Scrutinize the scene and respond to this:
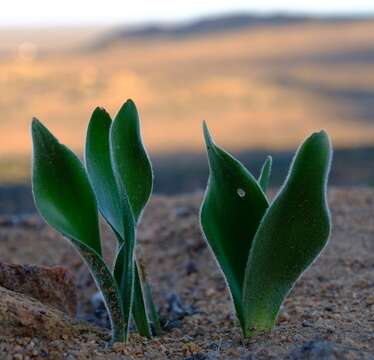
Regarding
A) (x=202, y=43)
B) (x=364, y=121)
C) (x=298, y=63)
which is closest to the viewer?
(x=364, y=121)

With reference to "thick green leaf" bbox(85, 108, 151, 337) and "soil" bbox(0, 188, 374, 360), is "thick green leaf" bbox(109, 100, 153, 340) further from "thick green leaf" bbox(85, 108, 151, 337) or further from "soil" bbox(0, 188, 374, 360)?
"soil" bbox(0, 188, 374, 360)

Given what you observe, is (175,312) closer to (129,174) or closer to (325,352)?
(129,174)

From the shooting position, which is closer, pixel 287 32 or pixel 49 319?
pixel 49 319

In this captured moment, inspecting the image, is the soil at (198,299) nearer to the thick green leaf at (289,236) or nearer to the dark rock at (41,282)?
the thick green leaf at (289,236)

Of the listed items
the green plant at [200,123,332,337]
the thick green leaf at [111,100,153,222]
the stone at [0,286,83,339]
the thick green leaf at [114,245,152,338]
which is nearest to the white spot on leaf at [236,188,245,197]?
the green plant at [200,123,332,337]

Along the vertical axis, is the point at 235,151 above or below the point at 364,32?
below

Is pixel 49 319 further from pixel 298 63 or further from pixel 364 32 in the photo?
pixel 364 32

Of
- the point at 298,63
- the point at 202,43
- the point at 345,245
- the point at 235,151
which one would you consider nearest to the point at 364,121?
the point at 235,151
